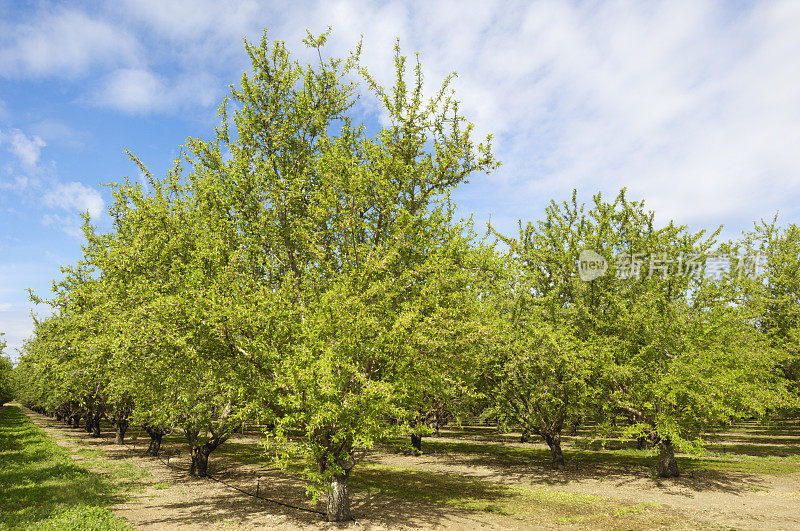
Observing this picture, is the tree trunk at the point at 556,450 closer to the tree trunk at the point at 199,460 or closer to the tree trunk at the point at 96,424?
the tree trunk at the point at 199,460

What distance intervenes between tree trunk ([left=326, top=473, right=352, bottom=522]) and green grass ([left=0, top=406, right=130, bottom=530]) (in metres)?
6.23

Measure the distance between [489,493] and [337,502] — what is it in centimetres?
879

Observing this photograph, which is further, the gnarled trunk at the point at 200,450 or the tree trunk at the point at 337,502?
the gnarled trunk at the point at 200,450

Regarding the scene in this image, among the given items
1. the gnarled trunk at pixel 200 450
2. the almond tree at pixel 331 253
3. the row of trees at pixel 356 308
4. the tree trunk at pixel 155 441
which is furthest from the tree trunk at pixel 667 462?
the tree trunk at pixel 155 441

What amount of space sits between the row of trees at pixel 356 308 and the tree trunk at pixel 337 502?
62mm

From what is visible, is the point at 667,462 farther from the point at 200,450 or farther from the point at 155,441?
the point at 155,441

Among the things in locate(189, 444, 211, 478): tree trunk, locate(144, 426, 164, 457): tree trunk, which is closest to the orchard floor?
locate(144, 426, 164, 457): tree trunk

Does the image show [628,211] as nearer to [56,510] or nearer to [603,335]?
[603,335]

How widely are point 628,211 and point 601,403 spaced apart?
11.3 meters

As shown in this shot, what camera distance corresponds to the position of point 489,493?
1998cm

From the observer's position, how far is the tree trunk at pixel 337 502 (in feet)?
47.6

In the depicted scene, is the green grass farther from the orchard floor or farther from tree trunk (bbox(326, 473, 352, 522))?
tree trunk (bbox(326, 473, 352, 522))

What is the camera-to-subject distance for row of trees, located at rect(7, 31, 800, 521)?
12930mm

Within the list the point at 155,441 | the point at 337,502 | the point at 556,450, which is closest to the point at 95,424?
the point at 155,441
